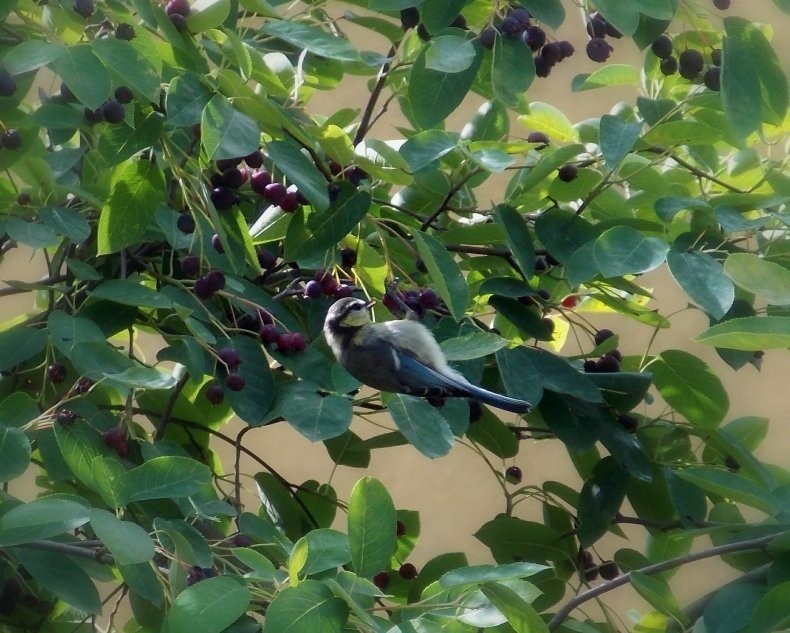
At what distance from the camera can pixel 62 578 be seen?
5.32ft

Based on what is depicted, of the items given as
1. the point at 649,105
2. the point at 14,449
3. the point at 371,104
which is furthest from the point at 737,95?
the point at 14,449

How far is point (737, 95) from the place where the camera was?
1732 millimetres

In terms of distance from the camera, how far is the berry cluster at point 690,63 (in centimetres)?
189

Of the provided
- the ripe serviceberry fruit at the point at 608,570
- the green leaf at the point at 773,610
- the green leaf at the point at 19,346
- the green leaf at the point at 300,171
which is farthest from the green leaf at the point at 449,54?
the ripe serviceberry fruit at the point at 608,570

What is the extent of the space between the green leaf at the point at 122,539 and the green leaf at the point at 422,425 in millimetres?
391

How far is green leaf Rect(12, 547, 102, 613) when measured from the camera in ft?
5.29

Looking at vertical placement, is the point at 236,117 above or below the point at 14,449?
above

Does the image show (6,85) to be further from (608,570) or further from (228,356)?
(608,570)

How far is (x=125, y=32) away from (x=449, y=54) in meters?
0.42

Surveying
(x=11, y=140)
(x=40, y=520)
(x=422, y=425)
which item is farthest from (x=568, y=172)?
(x=40, y=520)

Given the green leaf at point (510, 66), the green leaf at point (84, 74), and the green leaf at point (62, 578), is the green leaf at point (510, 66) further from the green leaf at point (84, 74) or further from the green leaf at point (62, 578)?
the green leaf at point (62, 578)

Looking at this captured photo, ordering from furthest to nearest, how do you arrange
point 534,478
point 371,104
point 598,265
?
1. point 534,478
2. point 371,104
3. point 598,265

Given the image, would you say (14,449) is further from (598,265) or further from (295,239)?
(598,265)

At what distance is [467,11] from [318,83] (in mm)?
263
